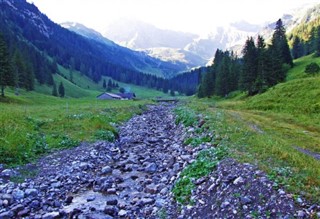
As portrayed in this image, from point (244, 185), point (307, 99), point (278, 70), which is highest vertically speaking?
point (278, 70)

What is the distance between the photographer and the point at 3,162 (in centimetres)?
1747

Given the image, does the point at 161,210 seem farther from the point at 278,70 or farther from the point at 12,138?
the point at 278,70

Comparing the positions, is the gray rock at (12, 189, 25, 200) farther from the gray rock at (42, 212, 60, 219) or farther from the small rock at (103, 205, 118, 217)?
the small rock at (103, 205, 118, 217)

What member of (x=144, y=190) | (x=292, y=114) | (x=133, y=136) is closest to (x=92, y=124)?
(x=133, y=136)

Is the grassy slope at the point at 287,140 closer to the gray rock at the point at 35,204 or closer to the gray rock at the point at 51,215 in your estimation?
the gray rock at the point at 51,215

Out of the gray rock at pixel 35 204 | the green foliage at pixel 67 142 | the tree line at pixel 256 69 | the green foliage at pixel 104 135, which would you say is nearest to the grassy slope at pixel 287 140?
the green foliage at pixel 104 135

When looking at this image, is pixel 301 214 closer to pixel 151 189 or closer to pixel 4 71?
pixel 151 189

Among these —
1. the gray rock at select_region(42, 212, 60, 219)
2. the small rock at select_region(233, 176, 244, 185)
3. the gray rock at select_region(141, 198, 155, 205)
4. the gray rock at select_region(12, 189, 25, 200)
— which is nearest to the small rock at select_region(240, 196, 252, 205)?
the small rock at select_region(233, 176, 244, 185)

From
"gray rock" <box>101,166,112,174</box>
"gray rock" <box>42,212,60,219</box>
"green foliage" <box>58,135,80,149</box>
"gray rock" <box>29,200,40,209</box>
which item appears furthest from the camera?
"green foliage" <box>58,135,80,149</box>

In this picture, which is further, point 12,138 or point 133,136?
point 133,136

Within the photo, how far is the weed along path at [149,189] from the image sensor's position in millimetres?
10984

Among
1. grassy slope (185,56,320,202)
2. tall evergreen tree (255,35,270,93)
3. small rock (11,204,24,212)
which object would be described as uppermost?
tall evergreen tree (255,35,270,93)

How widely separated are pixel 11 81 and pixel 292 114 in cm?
6551

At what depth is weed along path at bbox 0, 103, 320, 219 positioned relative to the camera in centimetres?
1098
